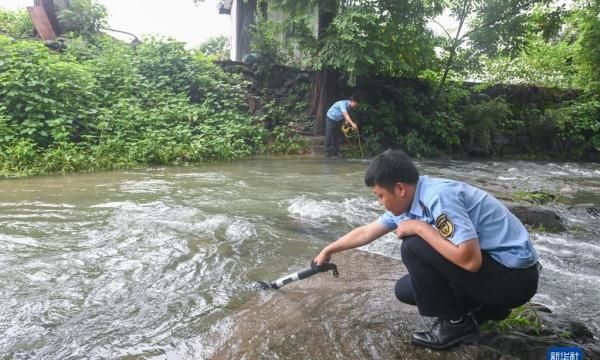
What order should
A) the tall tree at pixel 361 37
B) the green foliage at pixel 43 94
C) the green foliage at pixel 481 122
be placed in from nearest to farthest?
the green foliage at pixel 43 94
the tall tree at pixel 361 37
the green foliage at pixel 481 122

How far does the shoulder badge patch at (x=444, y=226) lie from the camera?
7.52 ft

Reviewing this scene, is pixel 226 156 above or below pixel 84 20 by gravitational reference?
below

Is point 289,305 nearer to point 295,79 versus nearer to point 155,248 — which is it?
point 155,248

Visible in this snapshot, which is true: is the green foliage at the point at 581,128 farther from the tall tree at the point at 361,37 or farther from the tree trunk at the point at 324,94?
the tree trunk at the point at 324,94

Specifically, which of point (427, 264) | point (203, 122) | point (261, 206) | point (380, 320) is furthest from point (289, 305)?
point (203, 122)

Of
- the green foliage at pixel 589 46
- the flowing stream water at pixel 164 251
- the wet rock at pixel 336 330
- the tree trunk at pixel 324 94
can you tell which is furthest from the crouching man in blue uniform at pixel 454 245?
the green foliage at pixel 589 46

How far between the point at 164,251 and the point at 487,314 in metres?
2.96

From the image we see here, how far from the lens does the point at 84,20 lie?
45.3 feet

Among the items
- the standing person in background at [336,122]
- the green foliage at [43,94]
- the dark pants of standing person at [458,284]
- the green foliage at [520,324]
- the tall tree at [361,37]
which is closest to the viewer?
the dark pants of standing person at [458,284]

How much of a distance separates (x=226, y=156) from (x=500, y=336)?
8.87 meters

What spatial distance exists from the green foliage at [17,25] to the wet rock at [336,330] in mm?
13430

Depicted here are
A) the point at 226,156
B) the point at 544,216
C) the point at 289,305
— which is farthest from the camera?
the point at 226,156

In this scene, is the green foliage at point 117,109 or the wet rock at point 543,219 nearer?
the wet rock at point 543,219

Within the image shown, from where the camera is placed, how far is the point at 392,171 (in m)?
2.47
